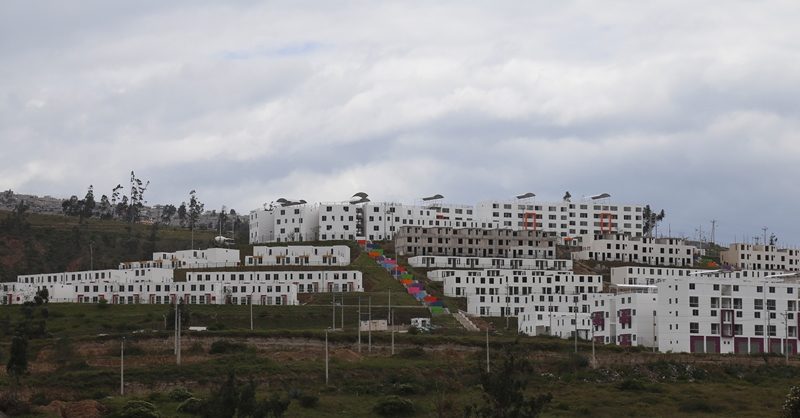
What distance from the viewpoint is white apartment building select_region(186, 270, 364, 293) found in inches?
6088

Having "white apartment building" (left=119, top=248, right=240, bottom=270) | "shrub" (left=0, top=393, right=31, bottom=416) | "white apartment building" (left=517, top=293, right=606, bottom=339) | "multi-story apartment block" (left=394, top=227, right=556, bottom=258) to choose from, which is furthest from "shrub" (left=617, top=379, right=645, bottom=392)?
"multi-story apartment block" (left=394, top=227, right=556, bottom=258)

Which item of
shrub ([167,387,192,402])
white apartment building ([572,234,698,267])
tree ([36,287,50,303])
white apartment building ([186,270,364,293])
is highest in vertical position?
white apartment building ([572,234,698,267])

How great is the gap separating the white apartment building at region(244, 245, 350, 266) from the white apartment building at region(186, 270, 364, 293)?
32.1ft

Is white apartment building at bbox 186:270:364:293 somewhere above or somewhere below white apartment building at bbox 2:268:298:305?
above

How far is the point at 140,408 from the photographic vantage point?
8394cm

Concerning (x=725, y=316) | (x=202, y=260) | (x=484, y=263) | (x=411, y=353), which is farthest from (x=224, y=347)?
(x=484, y=263)

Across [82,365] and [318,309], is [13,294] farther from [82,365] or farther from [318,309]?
[82,365]

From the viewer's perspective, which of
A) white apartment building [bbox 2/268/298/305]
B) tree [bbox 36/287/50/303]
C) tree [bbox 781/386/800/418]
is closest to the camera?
tree [bbox 781/386/800/418]

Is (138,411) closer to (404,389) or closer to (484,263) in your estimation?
(404,389)

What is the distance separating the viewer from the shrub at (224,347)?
11456 centimetres

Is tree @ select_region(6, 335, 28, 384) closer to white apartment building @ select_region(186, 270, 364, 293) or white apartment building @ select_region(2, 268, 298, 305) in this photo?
white apartment building @ select_region(2, 268, 298, 305)

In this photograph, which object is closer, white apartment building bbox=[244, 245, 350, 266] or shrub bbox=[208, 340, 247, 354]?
shrub bbox=[208, 340, 247, 354]

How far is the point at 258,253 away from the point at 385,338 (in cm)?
5204

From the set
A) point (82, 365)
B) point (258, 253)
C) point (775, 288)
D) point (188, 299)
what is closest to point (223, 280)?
point (188, 299)
